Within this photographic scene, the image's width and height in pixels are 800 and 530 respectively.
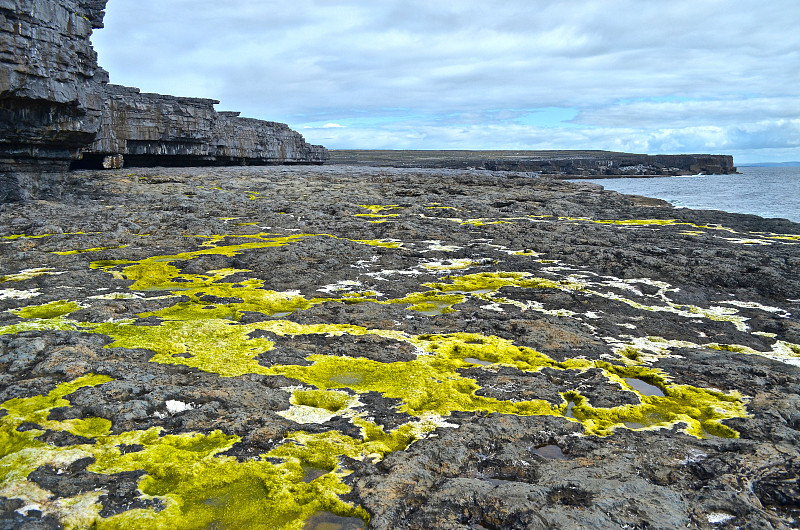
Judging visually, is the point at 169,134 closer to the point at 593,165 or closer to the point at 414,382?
the point at 414,382

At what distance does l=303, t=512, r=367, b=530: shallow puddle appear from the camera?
471 centimetres

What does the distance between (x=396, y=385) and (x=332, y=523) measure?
2804 millimetres

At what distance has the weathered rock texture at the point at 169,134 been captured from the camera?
3701cm

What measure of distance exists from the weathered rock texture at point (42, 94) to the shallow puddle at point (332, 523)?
20315mm

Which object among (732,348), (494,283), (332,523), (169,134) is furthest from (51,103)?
(732,348)

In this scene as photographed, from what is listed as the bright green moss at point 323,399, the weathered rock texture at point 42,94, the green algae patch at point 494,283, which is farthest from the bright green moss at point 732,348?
the weathered rock texture at point 42,94

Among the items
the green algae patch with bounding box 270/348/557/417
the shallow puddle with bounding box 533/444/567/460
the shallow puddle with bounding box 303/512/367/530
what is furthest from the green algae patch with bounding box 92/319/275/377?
the shallow puddle with bounding box 533/444/567/460

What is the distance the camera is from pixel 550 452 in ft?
19.6

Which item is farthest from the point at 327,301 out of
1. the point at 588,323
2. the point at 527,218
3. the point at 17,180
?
the point at 17,180

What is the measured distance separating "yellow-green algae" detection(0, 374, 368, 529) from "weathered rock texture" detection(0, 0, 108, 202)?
57.0 feet

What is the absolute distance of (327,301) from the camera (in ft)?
37.4

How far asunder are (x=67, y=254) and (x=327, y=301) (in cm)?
843

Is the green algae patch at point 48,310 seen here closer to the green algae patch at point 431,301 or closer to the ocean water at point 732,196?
the green algae patch at point 431,301

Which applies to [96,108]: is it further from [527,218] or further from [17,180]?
[527,218]
